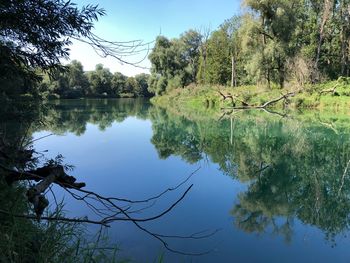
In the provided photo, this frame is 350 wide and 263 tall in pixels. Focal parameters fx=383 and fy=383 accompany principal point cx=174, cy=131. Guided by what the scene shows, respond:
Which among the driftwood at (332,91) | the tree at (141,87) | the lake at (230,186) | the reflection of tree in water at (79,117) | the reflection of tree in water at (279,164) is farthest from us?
the tree at (141,87)

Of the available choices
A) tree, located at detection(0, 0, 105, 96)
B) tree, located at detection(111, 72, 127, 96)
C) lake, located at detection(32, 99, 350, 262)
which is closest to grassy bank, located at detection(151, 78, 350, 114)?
lake, located at detection(32, 99, 350, 262)

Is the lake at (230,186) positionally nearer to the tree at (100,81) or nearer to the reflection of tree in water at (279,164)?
the reflection of tree in water at (279,164)

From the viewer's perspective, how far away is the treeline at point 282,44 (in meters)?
32.4

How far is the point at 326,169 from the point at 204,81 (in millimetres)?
39901

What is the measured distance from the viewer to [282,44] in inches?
1283

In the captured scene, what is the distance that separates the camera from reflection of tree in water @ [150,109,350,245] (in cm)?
691

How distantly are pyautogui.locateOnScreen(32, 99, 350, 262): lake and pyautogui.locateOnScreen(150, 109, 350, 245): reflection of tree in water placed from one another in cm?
3

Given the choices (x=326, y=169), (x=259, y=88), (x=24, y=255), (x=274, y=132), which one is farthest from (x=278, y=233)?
(x=259, y=88)

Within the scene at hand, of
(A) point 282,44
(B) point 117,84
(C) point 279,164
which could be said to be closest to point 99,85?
(B) point 117,84

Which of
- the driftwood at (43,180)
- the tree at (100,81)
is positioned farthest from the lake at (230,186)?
the tree at (100,81)

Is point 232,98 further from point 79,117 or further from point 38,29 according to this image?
point 38,29

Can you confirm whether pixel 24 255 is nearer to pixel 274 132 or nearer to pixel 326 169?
pixel 326 169

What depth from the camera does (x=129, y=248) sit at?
215 inches

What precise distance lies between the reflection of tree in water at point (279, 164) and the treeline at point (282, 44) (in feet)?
29.7
